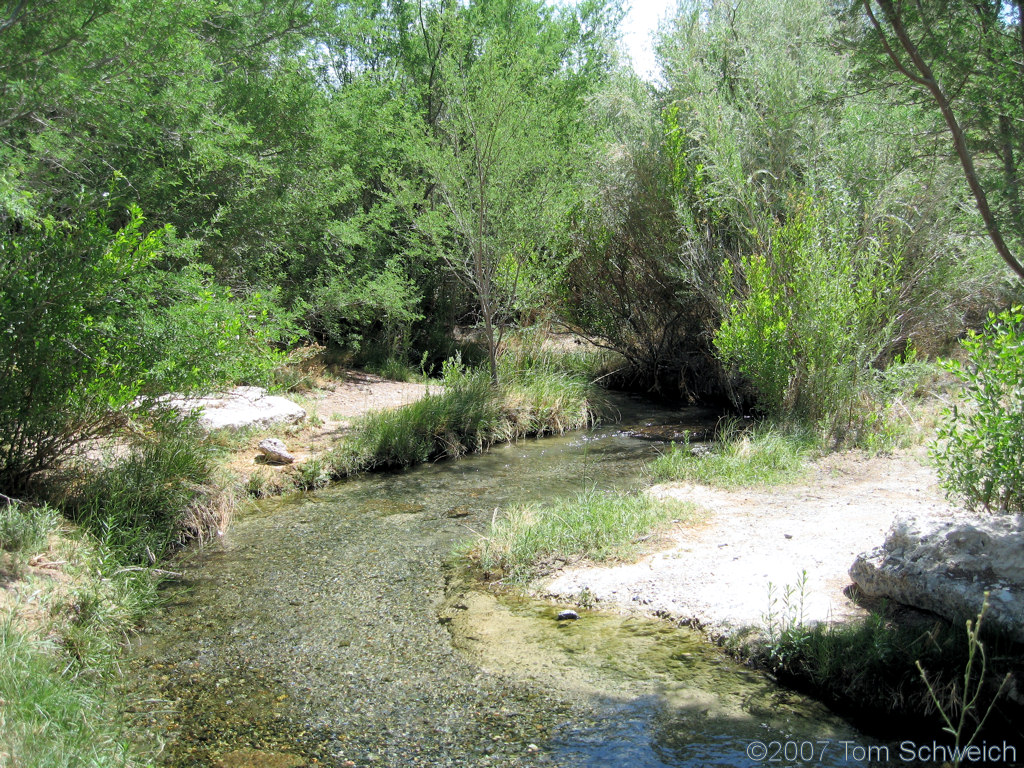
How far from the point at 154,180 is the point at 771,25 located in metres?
9.47

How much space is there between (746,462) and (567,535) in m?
2.91

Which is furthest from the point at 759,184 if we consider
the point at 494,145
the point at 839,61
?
the point at 494,145

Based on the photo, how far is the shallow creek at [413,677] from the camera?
12.7ft

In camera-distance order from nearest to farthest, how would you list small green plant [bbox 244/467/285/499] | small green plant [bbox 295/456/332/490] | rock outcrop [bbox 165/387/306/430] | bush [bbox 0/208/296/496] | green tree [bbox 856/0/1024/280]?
green tree [bbox 856/0/1024/280] < bush [bbox 0/208/296/496] < small green plant [bbox 244/467/285/499] < small green plant [bbox 295/456/332/490] < rock outcrop [bbox 165/387/306/430]

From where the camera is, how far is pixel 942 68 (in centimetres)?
474

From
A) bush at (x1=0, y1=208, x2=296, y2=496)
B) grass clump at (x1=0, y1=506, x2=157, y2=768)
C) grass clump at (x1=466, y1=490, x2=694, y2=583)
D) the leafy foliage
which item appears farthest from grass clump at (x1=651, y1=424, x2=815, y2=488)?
grass clump at (x1=0, y1=506, x2=157, y2=768)

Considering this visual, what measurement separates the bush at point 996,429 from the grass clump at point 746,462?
286 centimetres

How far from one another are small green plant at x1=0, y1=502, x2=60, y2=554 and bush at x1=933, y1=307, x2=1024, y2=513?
6.20 m

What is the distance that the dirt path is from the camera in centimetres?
511

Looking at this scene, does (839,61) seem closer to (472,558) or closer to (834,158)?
(834,158)

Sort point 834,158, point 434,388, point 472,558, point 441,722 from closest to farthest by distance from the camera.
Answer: point 441,722, point 472,558, point 834,158, point 434,388

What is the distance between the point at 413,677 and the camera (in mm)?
4594

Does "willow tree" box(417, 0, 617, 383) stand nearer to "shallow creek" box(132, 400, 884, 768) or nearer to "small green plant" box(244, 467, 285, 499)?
"small green plant" box(244, 467, 285, 499)

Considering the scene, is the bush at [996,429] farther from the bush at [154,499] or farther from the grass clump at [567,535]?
the bush at [154,499]
